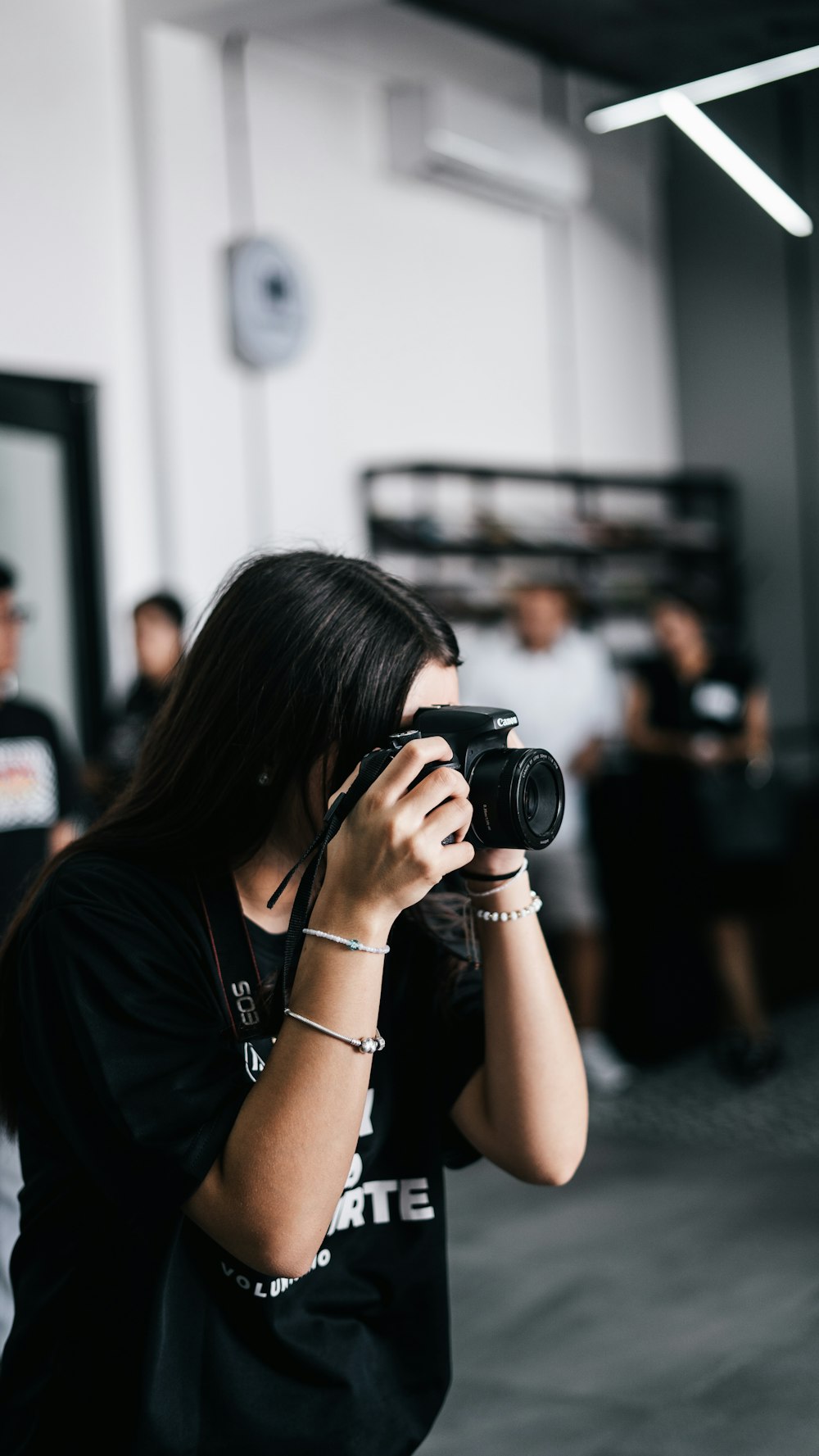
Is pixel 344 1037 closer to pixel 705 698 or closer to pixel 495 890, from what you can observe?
pixel 495 890

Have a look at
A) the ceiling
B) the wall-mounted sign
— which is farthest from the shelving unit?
the ceiling

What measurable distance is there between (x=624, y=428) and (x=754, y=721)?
9.45 feet

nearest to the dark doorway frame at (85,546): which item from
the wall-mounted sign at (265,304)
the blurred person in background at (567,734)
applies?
the wall-mounted sign at (265,304)

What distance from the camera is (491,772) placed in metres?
0.96

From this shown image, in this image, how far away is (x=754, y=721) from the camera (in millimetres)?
4121

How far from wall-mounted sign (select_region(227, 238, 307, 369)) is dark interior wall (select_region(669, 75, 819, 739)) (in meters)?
2.76

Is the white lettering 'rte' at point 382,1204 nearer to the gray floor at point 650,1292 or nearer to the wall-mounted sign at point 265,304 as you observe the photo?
the gray floor at point 650,1292

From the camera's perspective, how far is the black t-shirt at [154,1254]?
33.4 inches

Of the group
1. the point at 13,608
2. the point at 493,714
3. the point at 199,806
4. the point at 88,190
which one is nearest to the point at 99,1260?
the point at 199,806

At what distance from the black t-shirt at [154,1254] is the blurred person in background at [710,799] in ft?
9.97

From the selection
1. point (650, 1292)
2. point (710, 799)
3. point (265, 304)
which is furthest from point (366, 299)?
point (650, 1292)

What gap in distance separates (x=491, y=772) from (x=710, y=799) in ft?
9.99

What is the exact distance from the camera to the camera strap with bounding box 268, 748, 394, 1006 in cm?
89

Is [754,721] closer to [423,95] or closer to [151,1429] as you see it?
[423,95]
